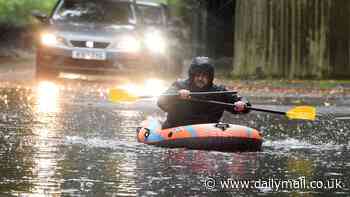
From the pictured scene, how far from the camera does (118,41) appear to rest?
86.7 feet

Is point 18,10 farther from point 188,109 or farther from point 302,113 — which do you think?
point 188,109

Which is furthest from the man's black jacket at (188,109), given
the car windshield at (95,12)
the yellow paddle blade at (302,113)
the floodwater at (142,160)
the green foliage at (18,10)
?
the green foliage at (18,10)

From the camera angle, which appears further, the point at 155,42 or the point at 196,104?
the point at 155,42

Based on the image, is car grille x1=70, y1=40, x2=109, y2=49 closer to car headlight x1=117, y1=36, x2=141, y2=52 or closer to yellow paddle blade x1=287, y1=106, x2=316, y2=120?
car headlight x1=117, y1=36, x2=141, y2=52

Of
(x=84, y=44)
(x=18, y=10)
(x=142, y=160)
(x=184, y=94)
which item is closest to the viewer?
(x=142, y=160)

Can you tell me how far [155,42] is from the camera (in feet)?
92.8

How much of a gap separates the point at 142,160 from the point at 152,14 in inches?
715

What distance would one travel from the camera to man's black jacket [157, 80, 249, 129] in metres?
14.6

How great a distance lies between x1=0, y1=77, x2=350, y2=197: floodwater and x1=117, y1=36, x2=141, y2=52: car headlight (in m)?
6.96

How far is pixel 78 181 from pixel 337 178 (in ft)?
7.74

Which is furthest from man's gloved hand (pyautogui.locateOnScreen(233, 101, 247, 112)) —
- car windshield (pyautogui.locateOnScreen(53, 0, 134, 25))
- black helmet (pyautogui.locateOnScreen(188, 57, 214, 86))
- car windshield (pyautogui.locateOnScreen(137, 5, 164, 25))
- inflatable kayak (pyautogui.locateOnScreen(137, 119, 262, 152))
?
car windshield (pyautogui.locateOnScreen(137, 5, 164, 25))

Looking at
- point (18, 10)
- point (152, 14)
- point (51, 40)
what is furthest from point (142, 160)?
point (18, 10)

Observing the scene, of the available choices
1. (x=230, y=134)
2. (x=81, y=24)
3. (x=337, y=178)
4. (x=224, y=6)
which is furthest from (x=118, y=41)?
(x=337, y=178)

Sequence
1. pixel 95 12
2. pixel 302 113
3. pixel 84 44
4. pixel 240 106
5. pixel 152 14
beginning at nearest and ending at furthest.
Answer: pixel 240 106, pixel 302 113, pixel 84 44, pixel 95 12, pixel 152 14
